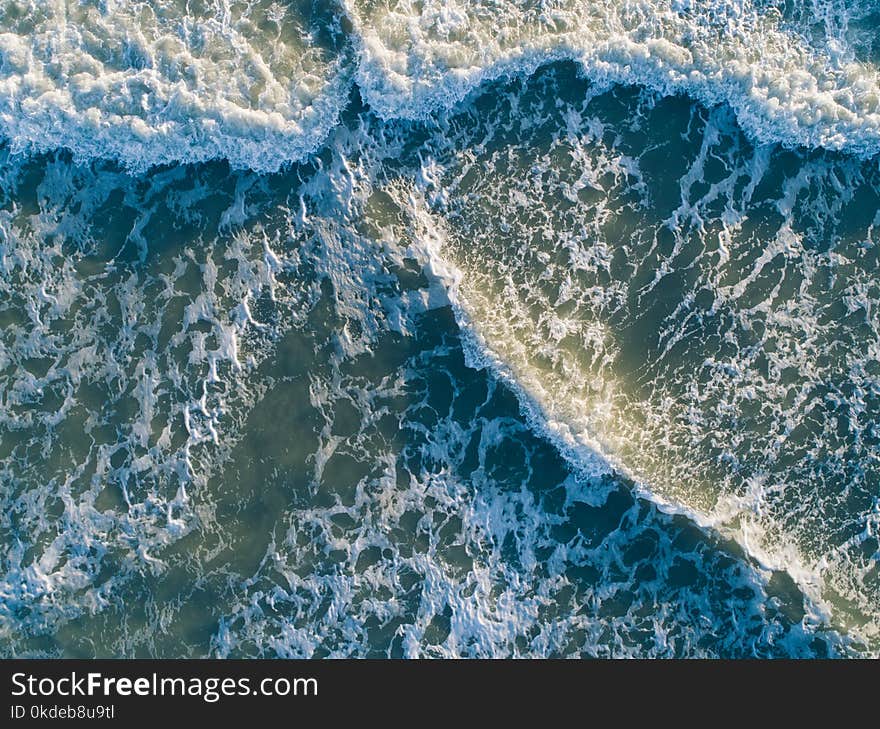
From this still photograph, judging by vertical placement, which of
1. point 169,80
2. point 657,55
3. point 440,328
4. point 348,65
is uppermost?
point 657,55

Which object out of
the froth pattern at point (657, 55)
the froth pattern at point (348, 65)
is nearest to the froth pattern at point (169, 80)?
the froth pattern at point (348, 65)

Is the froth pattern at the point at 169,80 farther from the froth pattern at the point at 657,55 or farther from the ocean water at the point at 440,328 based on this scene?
the froth pattern at the point at 657,55

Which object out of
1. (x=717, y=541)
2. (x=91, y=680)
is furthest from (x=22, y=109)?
(x=717, y=541)

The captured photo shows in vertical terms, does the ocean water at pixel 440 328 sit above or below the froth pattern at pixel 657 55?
below

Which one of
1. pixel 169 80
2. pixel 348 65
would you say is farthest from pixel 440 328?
pixel 169 80

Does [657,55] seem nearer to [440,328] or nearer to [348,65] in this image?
[348,65]

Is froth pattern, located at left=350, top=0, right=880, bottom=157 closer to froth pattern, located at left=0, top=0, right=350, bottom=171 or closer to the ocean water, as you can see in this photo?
the ocean water

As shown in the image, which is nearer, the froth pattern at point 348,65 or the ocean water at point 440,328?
the ocean water at point 440,328

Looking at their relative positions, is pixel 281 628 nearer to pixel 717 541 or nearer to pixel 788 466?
pixel 717 541
